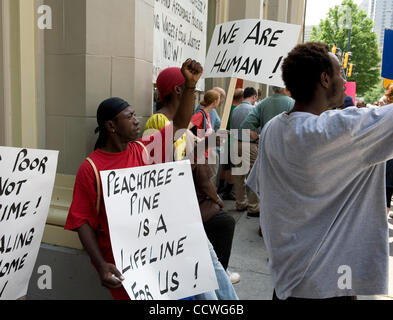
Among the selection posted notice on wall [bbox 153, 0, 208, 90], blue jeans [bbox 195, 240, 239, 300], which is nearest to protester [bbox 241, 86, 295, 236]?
posted notice on wall [bbox 153, 0, 208, 90]

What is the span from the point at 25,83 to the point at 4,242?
1.35 meters

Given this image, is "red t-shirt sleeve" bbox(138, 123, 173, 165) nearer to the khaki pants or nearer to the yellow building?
the yellow building

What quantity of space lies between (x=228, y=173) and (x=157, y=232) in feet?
17.3

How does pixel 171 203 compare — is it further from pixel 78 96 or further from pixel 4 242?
pixel 78 96

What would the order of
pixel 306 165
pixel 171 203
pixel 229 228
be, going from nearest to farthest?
1. pixel 306 165
2. pixel 171 203
3. pixel 229 228

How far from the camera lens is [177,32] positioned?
4.18 m

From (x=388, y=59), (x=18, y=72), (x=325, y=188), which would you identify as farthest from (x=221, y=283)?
(x=388, y=59)

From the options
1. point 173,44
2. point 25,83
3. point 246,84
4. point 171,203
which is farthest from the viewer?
point 246,84

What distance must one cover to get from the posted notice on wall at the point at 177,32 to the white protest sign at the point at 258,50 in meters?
0.65

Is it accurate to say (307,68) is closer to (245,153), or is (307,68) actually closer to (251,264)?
(251,264)

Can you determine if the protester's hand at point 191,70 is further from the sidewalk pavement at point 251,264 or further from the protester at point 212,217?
the sidewalk pavement at point 251,264

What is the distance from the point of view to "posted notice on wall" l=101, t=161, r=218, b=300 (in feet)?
6.27

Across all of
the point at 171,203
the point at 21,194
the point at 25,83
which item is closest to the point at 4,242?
the point at 21,194
